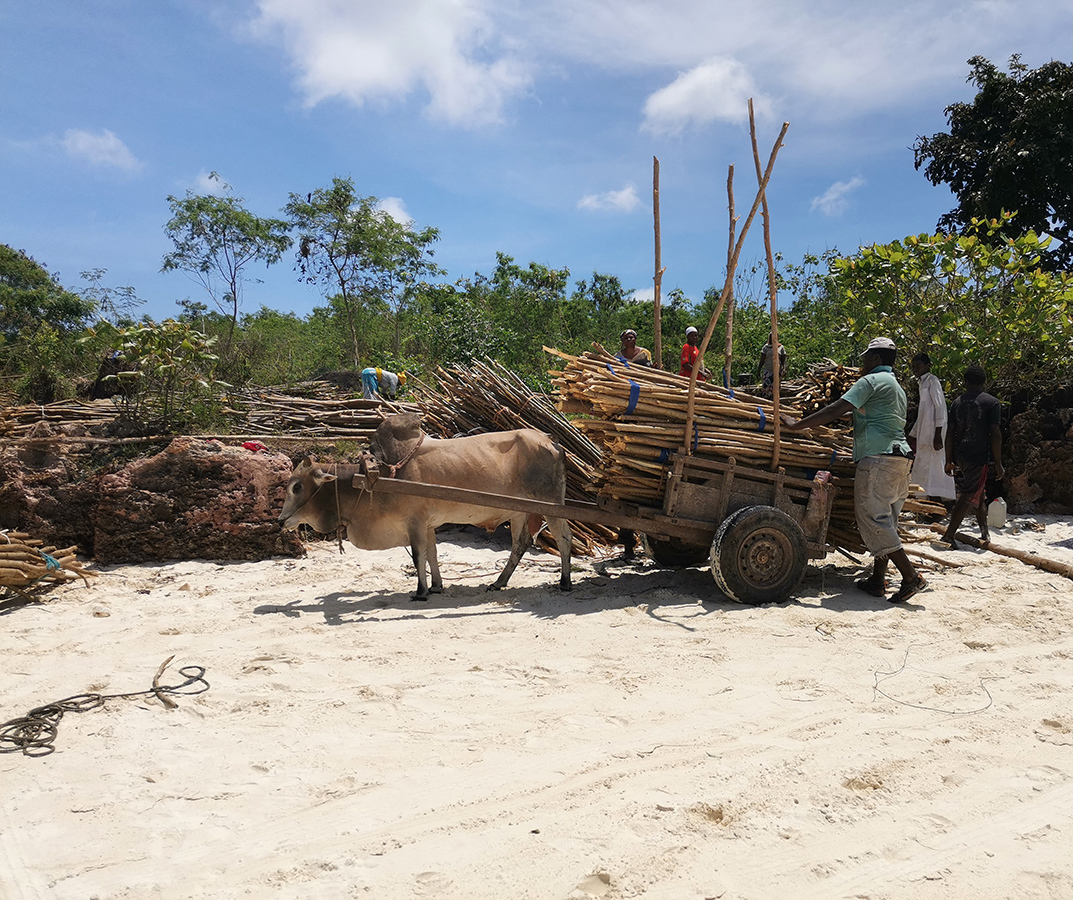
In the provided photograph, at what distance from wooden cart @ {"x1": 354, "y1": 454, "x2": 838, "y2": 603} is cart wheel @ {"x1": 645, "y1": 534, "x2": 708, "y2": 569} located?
837 mm

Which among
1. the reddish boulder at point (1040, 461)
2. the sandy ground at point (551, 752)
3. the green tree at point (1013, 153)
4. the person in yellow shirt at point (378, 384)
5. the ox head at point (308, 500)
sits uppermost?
the green tree at point (1013, 153)

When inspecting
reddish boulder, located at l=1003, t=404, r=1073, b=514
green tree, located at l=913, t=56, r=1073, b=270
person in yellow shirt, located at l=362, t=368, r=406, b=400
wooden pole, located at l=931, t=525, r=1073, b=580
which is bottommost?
wooden pole, located at l=931, t=525, r=1073, b=580

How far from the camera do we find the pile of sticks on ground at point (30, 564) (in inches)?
216

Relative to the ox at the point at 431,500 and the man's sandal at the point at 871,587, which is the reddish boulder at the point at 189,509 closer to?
the ox at the point at 431,500

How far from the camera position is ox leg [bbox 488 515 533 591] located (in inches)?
250

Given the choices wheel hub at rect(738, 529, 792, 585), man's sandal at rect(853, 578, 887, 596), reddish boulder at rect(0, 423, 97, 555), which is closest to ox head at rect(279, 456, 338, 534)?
reddish boulder at rect(0, 423, 97, 555)

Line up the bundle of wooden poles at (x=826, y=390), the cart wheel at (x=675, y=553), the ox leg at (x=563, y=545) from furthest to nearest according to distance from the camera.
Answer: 1. the cart wheel at (x=675, y=553)
2. the bundle of wooden poles at (x=826, y=390)
3. the ox leg at (x=563, y=545)

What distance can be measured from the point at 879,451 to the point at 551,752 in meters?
3.45

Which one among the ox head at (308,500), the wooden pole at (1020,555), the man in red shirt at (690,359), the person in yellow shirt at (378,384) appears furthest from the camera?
the person in yellow shirt at (378,384)

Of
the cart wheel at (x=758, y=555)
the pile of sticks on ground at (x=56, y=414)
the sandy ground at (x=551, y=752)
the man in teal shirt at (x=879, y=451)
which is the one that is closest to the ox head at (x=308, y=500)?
the sandy ground at (x=551, y=752)

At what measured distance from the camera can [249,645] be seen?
4742mm

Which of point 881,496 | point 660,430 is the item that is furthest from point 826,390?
point 660,430

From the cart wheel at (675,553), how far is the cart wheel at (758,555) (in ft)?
3.38

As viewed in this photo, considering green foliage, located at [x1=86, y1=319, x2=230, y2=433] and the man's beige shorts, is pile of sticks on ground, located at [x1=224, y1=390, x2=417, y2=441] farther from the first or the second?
the man's beige shorts
